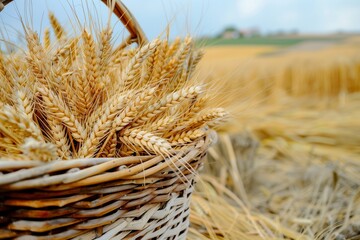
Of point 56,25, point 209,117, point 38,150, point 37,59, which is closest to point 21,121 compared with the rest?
point 38,150

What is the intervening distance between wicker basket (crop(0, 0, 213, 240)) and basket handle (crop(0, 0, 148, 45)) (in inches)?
12.0

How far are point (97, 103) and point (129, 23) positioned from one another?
27 centimetres

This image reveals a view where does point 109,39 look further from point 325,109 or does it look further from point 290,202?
point 325,109

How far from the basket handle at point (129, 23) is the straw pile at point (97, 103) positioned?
122mm

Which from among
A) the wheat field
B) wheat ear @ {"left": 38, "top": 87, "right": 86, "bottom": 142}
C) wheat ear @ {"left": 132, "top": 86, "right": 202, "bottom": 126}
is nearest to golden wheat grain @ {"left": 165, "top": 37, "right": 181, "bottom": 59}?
the wheat field

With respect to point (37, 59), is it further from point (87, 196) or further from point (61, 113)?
point (87, 196)

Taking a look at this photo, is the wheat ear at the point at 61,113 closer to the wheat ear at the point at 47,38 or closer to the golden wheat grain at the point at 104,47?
the golden wheat grain at the point at 104,47

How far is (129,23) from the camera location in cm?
81

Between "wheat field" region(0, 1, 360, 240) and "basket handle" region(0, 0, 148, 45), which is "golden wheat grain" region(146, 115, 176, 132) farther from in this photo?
"basket handle" region(0, 0, 148, 45)

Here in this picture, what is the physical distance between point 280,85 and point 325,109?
36cm

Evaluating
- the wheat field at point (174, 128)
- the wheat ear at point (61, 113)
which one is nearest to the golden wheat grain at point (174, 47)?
the wheat field at point (174, 128)

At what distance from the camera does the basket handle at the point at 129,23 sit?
2.52 feet

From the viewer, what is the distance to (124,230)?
57 centimetres

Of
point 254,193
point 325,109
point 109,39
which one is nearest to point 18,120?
point 109,39
